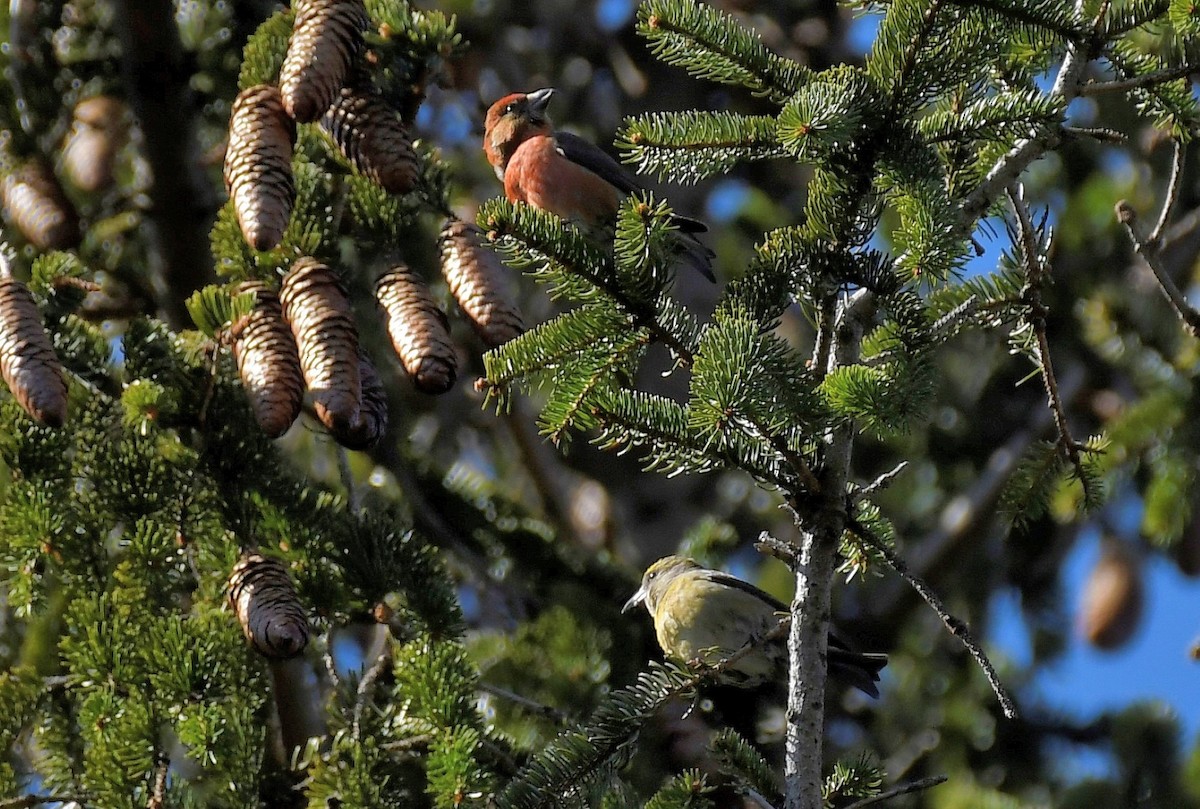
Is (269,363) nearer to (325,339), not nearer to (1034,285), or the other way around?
(325,339)

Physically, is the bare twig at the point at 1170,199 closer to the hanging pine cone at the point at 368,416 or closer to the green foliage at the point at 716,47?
the green foliage at the point at 716,47

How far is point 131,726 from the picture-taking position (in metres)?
2.53

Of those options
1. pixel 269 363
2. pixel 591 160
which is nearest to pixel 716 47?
pixel 269 363

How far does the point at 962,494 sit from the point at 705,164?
196 inches

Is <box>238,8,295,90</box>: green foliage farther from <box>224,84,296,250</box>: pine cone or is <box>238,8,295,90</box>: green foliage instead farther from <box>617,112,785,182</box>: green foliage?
<box>617,112,785,182</box>: green foliage

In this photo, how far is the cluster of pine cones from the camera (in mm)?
2596

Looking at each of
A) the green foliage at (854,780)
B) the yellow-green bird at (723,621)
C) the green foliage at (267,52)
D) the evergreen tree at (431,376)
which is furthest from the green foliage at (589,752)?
the yellow-green bird at (723,621)

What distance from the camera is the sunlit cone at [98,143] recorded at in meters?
4.51

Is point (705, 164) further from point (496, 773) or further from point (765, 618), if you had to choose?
point (765, 618)

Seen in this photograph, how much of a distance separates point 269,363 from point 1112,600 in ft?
17.6

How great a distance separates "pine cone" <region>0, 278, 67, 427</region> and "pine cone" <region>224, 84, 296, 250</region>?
0.43 metres

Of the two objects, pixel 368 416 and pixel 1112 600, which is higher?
pixel 1112 600

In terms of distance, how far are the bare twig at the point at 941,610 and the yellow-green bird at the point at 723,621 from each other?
1.81 m

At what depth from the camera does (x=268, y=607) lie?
248 centimetres
